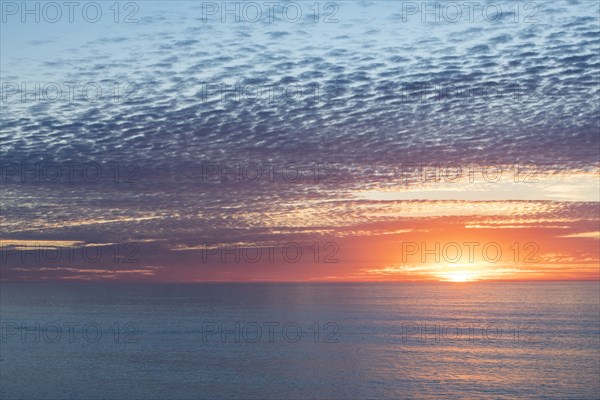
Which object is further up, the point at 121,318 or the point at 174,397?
the point at 174,397

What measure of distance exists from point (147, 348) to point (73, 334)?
26768 mm

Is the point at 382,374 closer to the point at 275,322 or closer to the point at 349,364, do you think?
the point at 349,364

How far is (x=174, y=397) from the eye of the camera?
63.5 meters

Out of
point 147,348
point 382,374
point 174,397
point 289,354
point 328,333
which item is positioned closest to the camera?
point 174,397

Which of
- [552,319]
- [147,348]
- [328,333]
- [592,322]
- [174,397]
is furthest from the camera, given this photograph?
[552,319]

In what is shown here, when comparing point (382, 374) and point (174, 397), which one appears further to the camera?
point (382, 374)

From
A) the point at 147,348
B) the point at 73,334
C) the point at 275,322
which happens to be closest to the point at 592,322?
the point at 275,322

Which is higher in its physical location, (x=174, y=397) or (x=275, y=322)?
(x=174, y=397)

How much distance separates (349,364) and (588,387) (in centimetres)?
2711

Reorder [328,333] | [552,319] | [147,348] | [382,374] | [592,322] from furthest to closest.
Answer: [552,319] < [592,322] < [328,333] < [147,348] < [382,374]

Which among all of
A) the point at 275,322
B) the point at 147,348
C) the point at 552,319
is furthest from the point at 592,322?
the point at 147,348

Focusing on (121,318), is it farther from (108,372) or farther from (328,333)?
(108,372)

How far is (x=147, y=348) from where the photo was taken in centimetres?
9819

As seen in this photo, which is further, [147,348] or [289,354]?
[147,348]
